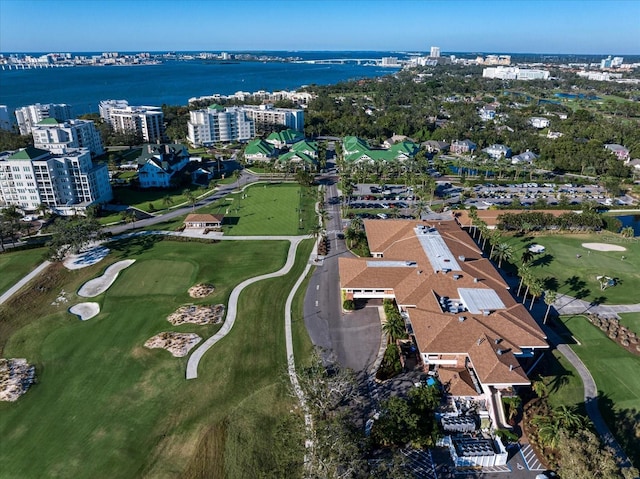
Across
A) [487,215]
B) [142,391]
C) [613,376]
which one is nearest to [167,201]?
[142,391]

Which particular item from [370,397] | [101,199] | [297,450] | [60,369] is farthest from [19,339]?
[101,199]

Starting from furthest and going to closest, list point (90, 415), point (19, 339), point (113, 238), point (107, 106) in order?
point (107, 106)
point (113, 238)
point (19, 339)
point (90, 415)

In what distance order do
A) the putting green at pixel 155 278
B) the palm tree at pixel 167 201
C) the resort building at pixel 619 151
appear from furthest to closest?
the resort building at pixel 619 151 < the palm tree at pixel 167 201 < the putting green at pixel 155 278

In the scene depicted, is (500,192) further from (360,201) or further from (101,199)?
(101,199)

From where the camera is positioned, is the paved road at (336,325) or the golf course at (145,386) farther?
the paved road at (336,325)

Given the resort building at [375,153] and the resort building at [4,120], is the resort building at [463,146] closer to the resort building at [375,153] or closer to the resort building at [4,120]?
the resort building at [375,153]

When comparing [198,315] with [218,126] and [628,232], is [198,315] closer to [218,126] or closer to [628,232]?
[628,232]

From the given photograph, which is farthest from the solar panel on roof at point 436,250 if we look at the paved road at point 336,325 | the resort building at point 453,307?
the paved road at point 336,325
